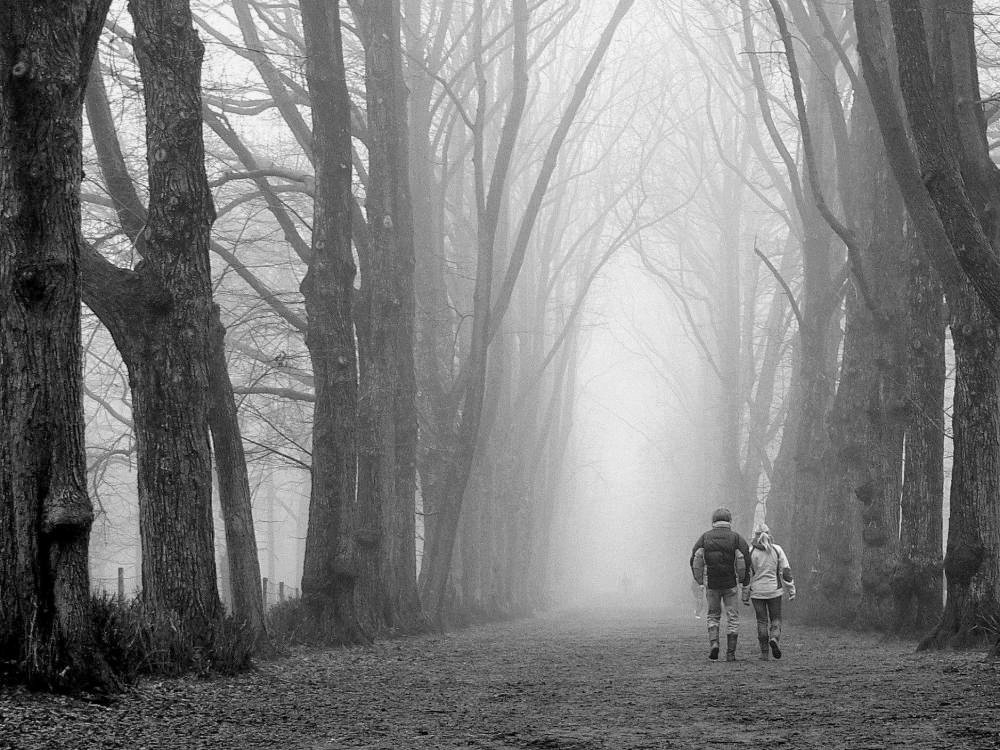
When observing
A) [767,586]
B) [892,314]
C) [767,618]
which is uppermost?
[892,314]

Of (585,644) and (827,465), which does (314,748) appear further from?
(827,465)

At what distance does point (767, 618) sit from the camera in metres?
13.1

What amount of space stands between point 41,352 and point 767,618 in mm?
8612

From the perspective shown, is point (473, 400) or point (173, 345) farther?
point (473, 400)

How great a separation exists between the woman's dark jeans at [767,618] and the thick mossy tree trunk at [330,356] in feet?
14.3

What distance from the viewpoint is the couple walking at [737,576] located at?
12922 millimetres

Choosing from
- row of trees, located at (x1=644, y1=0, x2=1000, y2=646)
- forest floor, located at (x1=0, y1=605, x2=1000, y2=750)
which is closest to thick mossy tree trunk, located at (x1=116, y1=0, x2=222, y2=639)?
forest floor, located at (x1=0, y1=605, x2=1000, y2=750)

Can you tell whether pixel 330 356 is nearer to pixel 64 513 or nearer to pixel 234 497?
pixel 234 497

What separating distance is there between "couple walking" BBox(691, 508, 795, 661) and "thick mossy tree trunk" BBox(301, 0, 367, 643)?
3.88 metres

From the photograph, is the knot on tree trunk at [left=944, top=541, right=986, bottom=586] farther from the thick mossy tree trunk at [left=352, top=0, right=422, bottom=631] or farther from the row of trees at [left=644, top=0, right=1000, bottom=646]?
the thick mossy tree trunk at [left=352, top=0, right=422, bottom=631]

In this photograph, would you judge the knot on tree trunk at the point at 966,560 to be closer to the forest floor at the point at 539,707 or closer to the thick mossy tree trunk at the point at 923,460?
the forest floor at the point at 539,707

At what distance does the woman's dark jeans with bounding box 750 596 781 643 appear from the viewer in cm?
1275

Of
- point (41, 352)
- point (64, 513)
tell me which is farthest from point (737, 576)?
point (41, 352)

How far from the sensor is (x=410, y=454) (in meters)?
17.8
